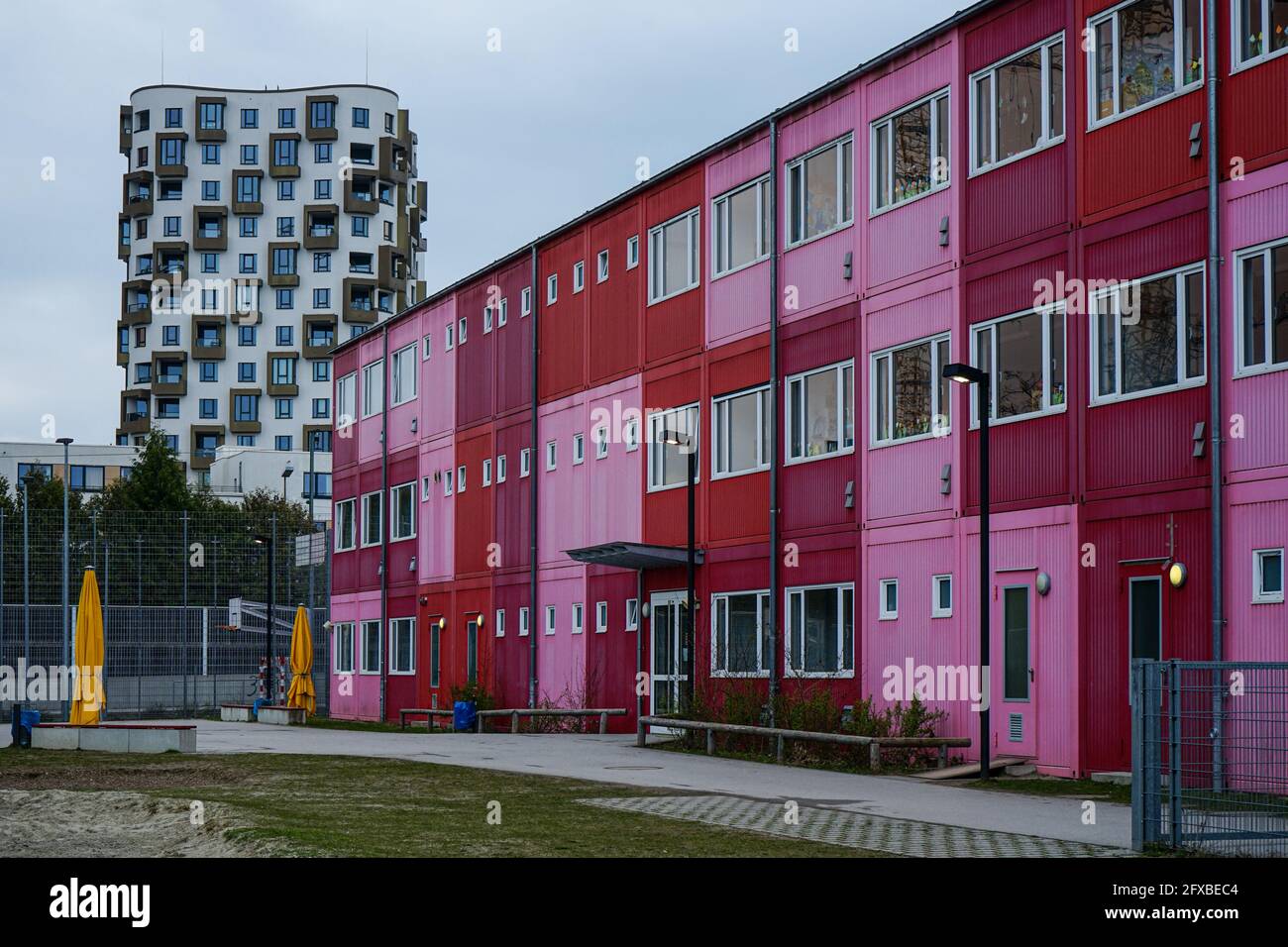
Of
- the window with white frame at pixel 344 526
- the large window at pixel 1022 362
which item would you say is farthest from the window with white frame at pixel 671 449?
the window with white frame at pixel 344 526

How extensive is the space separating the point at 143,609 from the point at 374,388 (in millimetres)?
9868

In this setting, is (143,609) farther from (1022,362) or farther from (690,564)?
(1022,362)

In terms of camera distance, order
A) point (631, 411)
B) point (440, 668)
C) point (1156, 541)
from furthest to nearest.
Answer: point (440, 668), point (631, 411), point (1156, 541)

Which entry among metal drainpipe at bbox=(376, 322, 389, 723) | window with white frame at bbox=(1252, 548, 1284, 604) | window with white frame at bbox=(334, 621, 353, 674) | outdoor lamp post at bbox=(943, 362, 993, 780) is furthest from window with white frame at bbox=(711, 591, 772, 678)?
window with white frame at bbox=(334, 621, 353, 674)

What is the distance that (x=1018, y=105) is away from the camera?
2462cm

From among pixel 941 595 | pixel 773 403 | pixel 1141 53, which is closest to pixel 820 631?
pixel 941 595

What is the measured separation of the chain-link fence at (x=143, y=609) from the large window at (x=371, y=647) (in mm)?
2951

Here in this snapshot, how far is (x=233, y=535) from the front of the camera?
55781 mm

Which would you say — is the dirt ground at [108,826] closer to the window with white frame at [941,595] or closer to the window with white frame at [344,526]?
the window with white frame at [941,595]

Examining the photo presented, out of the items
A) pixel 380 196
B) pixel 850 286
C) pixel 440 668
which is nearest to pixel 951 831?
pixel 850 286

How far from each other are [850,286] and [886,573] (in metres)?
4.77

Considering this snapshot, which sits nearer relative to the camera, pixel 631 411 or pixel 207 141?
pixel 631 411

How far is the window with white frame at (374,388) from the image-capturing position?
167 feet
